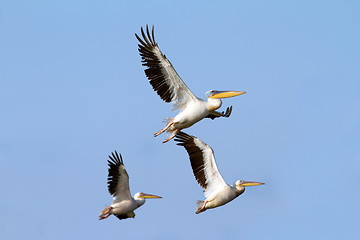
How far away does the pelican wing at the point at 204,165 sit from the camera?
24.5m

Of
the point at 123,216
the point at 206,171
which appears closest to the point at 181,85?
the point at 206,171

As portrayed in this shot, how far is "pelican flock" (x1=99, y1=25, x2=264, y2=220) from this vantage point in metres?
23.2

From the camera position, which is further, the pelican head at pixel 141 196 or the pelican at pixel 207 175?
the pelican head at pixel 141 196

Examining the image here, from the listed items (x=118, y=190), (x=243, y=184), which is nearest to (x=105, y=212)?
(x=118, y=190)

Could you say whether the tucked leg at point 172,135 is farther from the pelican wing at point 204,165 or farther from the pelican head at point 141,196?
the pelican head at point 141,196

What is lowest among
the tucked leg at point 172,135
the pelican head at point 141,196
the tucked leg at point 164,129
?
the pelican head at point 141,196

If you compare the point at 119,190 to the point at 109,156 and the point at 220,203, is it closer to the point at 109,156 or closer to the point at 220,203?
the point at 109,156

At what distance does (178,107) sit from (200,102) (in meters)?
0.44

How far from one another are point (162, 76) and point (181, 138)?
178 centimetres

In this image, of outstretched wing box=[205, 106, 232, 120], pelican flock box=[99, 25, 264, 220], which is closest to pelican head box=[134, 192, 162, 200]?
pelican flock box=[99, 25, 264, 220]

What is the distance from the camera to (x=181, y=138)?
24656mm

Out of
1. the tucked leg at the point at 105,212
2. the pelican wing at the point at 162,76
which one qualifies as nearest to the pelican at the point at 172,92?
the pelican wing at the point at 162,76

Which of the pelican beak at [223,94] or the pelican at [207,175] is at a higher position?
the pelican beak at [223,94]

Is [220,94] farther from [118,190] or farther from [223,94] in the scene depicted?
[118,190]
